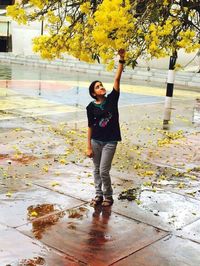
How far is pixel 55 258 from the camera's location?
436 cm

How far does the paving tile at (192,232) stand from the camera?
198 inches

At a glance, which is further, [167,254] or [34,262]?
[167,254]

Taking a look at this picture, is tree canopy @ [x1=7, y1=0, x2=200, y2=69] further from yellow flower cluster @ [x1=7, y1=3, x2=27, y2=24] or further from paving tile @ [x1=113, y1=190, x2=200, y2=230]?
paving tile @ [x1=113, y1=190, x2=200, y2=230]

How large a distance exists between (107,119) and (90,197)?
1120 millimetres

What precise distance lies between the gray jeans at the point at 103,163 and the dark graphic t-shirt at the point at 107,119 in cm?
9

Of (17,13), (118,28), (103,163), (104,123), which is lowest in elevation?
(103,163)

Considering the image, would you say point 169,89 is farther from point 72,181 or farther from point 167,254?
point 167,254

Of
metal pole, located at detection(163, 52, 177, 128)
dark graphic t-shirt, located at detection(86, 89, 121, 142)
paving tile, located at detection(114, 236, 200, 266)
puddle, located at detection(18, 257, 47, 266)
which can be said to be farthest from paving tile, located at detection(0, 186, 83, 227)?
metal pole, located at detection(163, 52, 177, 128)

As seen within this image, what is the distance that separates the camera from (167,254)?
4.56 meters

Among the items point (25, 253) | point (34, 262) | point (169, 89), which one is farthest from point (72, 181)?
point (169, 89)

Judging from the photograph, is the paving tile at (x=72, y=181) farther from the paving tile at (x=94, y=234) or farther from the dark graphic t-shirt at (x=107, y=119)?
the dark graphic t-shirt at (x=107, y=119)

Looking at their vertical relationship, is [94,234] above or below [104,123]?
below

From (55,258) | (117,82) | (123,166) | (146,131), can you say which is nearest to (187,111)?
(146,131)

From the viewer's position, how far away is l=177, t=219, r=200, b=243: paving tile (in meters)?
5.02
